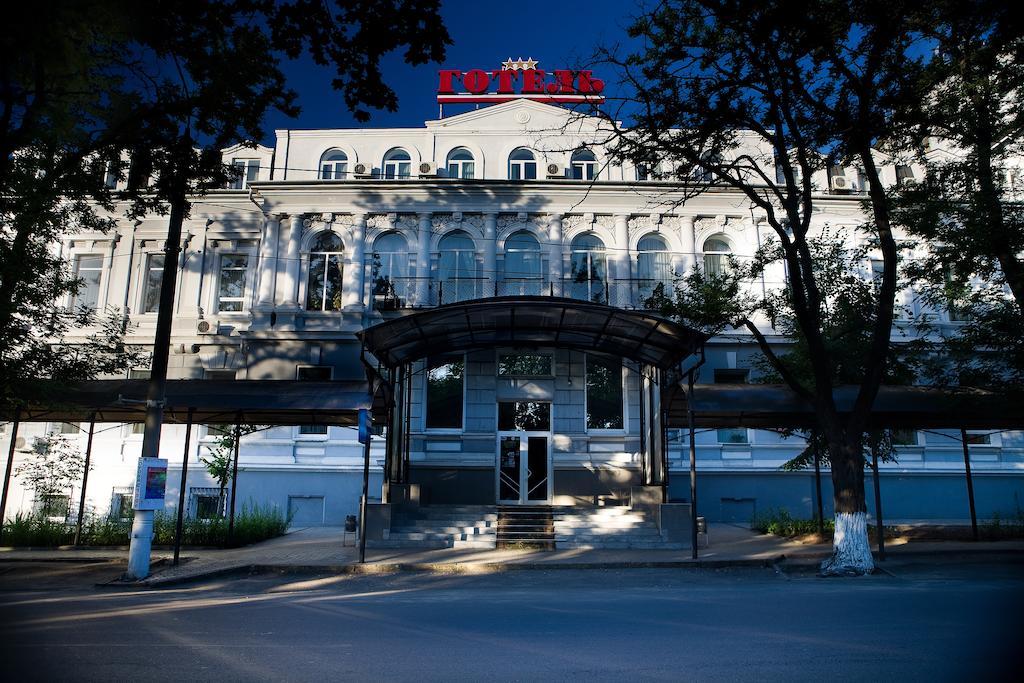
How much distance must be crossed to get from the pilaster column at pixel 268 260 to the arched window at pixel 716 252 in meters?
15.1

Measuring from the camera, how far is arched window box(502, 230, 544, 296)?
23422 millimetres

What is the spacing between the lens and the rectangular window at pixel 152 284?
24500mm

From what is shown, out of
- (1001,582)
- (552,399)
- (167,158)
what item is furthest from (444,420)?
(167,158)

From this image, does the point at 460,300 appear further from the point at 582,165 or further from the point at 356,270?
the point at 582,165

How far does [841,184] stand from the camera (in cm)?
2522

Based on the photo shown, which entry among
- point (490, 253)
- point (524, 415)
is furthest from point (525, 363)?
point (490, 253)

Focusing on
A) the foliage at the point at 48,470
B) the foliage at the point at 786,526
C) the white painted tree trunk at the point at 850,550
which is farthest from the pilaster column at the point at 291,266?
the white painted tree trunk at the point at 850,550

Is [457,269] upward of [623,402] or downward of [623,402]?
upward

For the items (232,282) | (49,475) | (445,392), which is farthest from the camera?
(232,282)

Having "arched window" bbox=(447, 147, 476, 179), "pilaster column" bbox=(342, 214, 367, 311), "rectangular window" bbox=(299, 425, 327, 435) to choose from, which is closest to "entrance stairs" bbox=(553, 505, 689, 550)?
"rectangular window" bbox=(299, 425, 327, 435)

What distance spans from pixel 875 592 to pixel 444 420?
14.6 m

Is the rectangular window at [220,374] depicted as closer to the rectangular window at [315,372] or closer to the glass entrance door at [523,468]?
the rectangular window at [315,372]

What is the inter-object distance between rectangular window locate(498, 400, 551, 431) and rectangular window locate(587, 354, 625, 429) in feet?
4.72

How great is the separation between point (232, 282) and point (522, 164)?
37.2ft
